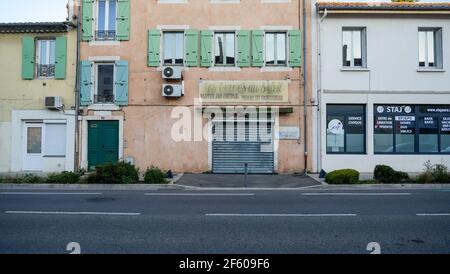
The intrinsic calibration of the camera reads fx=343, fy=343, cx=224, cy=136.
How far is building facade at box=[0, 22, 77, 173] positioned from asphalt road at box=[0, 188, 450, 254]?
256 inches

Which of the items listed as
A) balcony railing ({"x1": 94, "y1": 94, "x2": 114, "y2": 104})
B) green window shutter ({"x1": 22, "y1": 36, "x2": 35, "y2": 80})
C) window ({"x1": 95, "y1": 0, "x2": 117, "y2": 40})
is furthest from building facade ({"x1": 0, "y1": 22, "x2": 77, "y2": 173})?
window ({"x1": 95, "y1": 0, "x2": 117, "y2": 40})

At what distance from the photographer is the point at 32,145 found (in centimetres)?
1677

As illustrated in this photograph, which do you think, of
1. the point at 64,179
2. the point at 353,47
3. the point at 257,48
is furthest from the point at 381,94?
the point at 64,179

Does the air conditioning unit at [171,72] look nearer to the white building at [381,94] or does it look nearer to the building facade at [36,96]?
the building facade at [36,96]

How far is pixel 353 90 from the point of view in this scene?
16078 millimetres

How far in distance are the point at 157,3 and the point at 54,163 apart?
9134mm

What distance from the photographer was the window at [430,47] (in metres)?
16.4

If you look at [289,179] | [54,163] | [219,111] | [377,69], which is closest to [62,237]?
[289,179]

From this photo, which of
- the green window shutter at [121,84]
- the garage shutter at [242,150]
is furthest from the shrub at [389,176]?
the green window shutter at [121,84]

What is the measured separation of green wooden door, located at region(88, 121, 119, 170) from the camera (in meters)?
16.4

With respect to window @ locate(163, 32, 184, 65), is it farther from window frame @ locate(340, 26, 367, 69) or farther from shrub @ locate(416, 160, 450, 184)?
shrub @ locate(416, 160, 450, 184)

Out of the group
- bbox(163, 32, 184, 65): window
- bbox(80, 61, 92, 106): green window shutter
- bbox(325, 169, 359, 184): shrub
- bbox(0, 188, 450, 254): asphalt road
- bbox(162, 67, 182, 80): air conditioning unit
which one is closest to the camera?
bbox(0, 188, 450, 254): asphalt road

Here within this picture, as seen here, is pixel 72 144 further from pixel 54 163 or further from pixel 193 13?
pixel 193 13
